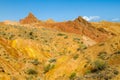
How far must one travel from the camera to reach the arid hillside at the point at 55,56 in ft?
131

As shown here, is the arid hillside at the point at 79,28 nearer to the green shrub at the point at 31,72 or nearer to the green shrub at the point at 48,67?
the green shrub at the point at 48,67

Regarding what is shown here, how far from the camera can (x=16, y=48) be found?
216ft

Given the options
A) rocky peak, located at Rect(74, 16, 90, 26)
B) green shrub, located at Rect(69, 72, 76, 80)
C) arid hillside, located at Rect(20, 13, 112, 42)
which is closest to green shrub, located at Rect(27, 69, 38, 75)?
green shrub, located at Rect(69, 72, 76, 80)

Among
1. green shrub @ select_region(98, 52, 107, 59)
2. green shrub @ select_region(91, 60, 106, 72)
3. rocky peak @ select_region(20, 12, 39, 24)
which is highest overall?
rocky peak @ select_region(20, 12, 39, 24)

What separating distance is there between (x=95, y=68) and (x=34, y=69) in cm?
1648

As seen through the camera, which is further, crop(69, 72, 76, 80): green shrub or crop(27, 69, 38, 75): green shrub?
crop(27, 69, 38, 75): green shrub

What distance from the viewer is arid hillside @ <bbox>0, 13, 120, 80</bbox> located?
3985cm

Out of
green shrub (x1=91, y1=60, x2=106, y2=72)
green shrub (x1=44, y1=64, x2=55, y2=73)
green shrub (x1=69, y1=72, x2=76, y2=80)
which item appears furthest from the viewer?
green shrub (x1=44, y1=64, x2=55, y2=73)

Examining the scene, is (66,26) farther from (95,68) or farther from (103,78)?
(103,78)

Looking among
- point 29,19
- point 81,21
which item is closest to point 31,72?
point 81,21

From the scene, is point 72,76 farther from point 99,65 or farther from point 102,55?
point 102,55

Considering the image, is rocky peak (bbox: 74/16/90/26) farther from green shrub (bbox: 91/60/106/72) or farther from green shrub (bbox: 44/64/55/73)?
green shrub (bbox: 91/60/106/72)

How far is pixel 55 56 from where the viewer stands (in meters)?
67.6

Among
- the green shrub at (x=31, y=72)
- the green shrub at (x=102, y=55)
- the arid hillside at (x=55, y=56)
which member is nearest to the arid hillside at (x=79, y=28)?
the arid hillside at (x=55, y=56)
